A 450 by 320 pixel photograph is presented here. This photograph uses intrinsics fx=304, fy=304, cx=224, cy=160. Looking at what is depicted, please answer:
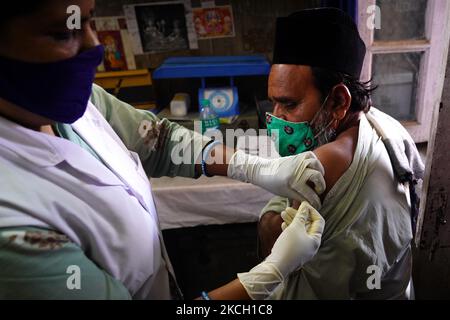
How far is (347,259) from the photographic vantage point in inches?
37.3

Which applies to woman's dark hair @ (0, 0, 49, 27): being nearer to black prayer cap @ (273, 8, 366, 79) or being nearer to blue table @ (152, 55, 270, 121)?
black prayer cap @ (273, 8, 366, 79)

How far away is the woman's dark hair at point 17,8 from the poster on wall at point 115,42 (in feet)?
5.78

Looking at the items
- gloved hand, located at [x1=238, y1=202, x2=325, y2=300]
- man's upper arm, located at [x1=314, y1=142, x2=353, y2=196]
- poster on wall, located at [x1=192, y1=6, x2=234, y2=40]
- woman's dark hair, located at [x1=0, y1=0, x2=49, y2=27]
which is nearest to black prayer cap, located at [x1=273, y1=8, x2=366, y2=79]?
man's upper arm, located at [x1=314, y1=142, x2=353, y2=196]

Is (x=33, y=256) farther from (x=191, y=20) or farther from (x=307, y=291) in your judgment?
(x=191, y=20)

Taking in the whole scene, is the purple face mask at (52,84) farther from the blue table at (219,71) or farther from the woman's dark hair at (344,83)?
the blue table at (219,71)

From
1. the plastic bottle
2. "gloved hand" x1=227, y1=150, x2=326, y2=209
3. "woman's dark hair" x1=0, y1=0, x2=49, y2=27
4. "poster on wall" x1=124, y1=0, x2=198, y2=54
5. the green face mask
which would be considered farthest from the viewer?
"poster on wall" x1=124, y1=0, x2=198, y2=54

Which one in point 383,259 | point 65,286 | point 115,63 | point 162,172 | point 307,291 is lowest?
point 307,291

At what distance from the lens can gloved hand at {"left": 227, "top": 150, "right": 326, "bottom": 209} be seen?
3.03ft

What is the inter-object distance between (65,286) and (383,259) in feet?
2.97

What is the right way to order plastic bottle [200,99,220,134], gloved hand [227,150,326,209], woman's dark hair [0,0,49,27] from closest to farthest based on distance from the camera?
woman's dark hair [0,0,49,27]
gloved hand [227,150,326,209]
plastic bottle [200,99,220,134]

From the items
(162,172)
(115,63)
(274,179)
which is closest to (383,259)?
(274,179)

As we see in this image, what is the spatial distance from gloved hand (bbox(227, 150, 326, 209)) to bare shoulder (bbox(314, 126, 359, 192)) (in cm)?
3

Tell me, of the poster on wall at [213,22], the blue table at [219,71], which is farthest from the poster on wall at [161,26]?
the blue table at [219,71]

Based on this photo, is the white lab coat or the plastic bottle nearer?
the white lab coat
